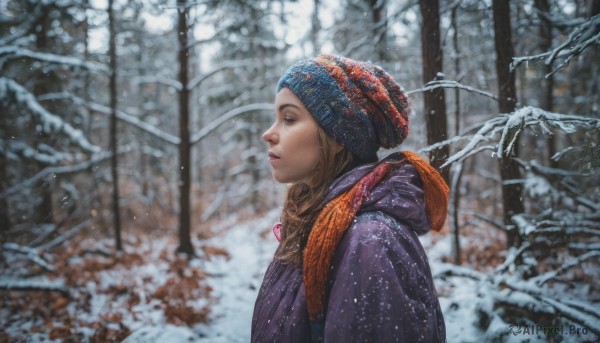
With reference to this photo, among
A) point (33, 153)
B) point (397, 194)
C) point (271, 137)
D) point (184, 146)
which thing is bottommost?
point (397, 194)

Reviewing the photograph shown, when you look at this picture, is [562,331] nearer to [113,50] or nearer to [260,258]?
[260,258]

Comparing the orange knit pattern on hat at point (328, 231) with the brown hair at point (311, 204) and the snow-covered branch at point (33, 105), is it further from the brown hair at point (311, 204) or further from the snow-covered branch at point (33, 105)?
the snow-covered branch at point (33, 105)

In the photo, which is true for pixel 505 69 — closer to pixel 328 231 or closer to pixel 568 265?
pixel 568 265

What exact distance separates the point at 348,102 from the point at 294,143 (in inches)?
13.6

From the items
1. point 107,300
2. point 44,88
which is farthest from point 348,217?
point 44,88

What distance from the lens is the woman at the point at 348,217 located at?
3.88ft

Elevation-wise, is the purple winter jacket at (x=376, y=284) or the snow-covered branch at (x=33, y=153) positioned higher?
the snow-covered branch at (x=33, y=153)

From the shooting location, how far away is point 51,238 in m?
8.01

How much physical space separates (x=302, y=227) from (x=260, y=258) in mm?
7665

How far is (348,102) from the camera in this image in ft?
5.16

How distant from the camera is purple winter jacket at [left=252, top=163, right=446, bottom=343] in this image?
1.16 m

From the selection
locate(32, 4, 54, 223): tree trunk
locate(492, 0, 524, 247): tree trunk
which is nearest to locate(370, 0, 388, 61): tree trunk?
locate(492, 0, 524, 247): tree trunk

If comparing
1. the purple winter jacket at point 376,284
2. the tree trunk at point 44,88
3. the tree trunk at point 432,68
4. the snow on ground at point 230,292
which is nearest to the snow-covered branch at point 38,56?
the tree trunk at point 44,88

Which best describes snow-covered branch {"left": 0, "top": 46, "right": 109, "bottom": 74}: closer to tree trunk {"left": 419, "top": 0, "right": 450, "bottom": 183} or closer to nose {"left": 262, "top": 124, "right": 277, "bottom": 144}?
nose {"left": 262, "top": 124, "right": 277, "bottom": 144}
